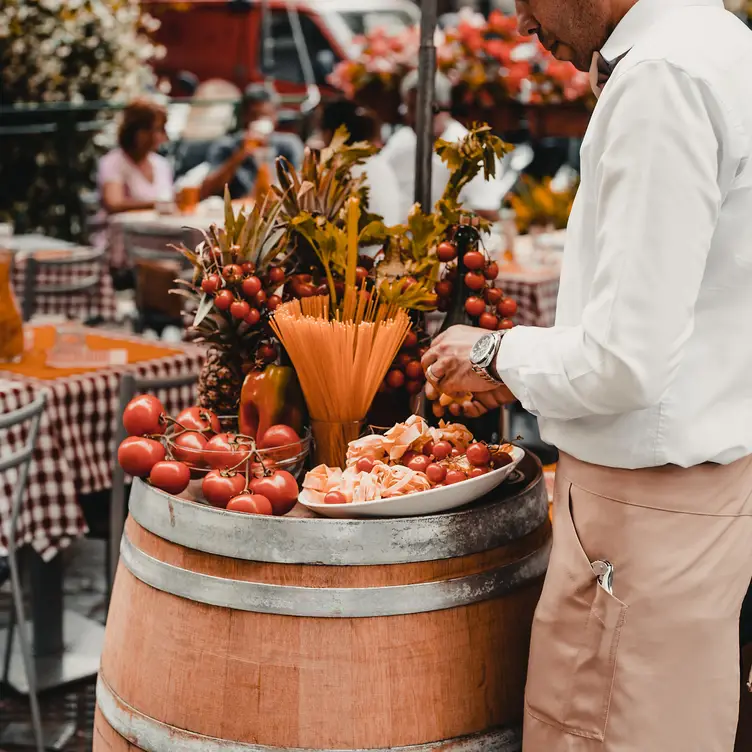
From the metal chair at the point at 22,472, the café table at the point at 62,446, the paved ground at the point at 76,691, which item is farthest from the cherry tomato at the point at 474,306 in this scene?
the paved ground at the point at 76,691

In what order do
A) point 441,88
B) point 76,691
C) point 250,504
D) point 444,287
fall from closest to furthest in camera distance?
point 250,504 < point 444,287 < point 76,691 < point 441,88

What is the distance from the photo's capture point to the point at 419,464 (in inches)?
71.1

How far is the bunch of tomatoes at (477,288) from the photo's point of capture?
6.61 feet

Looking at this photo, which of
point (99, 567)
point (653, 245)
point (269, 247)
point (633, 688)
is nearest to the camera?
point (653, 245)

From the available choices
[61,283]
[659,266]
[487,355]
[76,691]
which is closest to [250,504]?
[487,355]

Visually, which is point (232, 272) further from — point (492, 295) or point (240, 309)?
point (492, 295)

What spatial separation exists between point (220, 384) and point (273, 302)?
0.23 metres

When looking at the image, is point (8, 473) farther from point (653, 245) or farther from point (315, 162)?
point (653, 245)

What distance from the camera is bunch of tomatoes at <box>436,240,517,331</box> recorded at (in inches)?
79.4

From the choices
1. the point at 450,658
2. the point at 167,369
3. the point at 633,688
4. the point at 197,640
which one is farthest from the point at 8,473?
the point at 633,688

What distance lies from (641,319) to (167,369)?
245cm

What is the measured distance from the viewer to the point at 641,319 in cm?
144

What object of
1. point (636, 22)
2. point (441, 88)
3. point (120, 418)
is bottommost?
point (120, 418)

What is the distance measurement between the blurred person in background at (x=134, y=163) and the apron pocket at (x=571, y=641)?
238 inches
